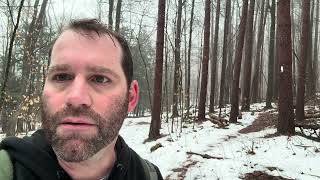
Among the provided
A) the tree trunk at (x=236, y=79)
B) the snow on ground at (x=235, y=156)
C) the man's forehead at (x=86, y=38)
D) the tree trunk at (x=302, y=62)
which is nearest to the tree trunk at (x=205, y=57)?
the tree trunk at (x=236, y=79)

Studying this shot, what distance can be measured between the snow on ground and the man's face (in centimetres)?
689

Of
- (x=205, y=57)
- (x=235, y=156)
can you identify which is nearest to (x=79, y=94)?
(x=235, y=156)

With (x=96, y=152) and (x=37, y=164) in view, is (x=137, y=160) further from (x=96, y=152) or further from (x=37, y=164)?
(x=37, y=164)

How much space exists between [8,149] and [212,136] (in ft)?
41.9

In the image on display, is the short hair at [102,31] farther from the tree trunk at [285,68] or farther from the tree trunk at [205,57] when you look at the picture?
the tree trunk at [205,57]

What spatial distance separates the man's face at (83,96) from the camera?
1626 mm

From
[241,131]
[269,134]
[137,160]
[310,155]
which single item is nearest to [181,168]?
[310,155]

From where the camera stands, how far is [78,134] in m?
1.62

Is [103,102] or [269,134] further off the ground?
[103,102]

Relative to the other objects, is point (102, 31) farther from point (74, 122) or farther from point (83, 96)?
point (74, 122)

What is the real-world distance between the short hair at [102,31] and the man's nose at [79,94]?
0.27 meters

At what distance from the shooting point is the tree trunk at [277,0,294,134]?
39.1 feet

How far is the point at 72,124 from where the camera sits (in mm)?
1647

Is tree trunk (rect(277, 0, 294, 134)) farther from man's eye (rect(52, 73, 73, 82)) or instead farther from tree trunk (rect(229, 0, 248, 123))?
man's eye (rect(52, 73, 73, 82))
